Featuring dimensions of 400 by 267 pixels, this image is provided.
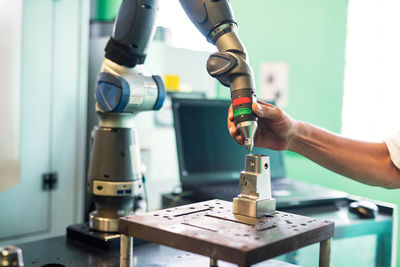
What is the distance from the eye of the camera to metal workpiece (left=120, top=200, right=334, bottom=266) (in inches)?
18.9

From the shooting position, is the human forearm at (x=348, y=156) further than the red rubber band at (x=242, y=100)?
Yes

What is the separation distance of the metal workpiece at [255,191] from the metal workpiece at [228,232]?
1 centimetres

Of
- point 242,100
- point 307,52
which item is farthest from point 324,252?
point 307,52

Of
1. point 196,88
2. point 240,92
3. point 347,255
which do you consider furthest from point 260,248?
point 196,88

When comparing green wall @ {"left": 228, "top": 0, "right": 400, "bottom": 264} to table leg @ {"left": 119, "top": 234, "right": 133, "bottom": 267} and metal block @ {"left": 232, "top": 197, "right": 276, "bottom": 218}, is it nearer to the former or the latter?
metal block @ {"left": 232, "top": 197, "right": 276, "bottom": 218}

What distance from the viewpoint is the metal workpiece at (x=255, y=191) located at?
0.63 metres

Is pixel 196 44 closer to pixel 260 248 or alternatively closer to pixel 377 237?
pixel 377 237

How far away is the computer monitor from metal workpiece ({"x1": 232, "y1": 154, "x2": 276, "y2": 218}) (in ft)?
1.97

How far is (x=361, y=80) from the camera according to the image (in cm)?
184

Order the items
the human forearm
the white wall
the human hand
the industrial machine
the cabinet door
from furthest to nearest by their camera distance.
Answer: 1. the cabinet door
2. the white wall
3. the human forearm
4. the human hand
5. the industrial machine

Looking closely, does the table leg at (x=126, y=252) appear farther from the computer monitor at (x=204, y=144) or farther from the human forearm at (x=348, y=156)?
the computer monitor at (x=204, y=144)

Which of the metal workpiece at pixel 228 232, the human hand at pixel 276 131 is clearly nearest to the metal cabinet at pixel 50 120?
the human hand at pixel 276 131

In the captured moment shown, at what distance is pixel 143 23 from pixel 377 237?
2.93ft

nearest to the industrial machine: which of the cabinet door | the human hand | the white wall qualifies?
the human hand
